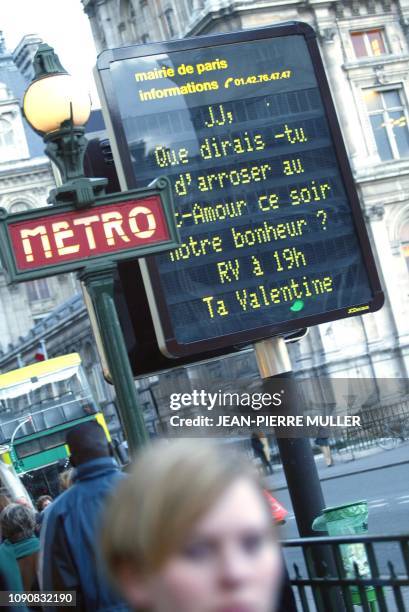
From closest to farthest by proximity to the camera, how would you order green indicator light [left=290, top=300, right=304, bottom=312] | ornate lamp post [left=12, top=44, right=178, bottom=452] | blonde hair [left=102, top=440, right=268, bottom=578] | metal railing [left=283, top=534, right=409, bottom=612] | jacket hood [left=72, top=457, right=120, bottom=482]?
blonde hair [left=102, top=440, right=268, bottom=578] → jacket hood [left=72, top=457, right=120, bottom=482] → metal railing [left=283, top=534, right=409, bottom=612] → ornate lamp post [left=12, top=44, right=178, bottom=452] → green indicator light [left=290, top=300, right=304, bottom=312]

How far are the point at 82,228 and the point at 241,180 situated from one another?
344cm

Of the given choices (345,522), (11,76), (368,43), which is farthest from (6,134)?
(345,522)

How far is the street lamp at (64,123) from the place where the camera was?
8.03 metres

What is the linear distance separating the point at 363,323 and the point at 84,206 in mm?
41286

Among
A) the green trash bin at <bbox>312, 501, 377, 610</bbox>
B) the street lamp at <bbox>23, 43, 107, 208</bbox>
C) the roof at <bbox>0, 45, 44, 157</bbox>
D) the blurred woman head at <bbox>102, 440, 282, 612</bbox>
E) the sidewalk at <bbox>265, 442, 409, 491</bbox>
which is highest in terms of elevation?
the roof at <bbox>0, 45, 44, 157</bbox>

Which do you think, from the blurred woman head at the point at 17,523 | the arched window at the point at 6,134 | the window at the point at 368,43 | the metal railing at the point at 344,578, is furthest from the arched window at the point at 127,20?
the metal railing at the point at 344,578

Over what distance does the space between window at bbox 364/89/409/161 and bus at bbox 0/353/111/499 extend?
21292 mm

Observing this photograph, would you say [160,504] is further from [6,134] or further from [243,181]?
[6,134]

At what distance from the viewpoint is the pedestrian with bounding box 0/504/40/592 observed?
25.6 feet

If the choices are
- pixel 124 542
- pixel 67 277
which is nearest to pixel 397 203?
pixel 67 277

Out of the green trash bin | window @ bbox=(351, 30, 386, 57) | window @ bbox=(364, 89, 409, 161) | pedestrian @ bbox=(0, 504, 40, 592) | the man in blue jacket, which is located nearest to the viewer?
the man in blue jacket

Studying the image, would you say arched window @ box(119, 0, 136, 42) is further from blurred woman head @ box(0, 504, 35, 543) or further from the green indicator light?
blurred woman head @ box(0, 504, 35, 543)

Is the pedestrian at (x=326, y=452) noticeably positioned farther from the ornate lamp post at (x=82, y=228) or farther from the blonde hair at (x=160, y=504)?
the blonde hair at (x=160, y=504)

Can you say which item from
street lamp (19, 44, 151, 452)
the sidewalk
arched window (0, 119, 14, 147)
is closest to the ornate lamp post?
street lamp (19, 44, 151, 452)
